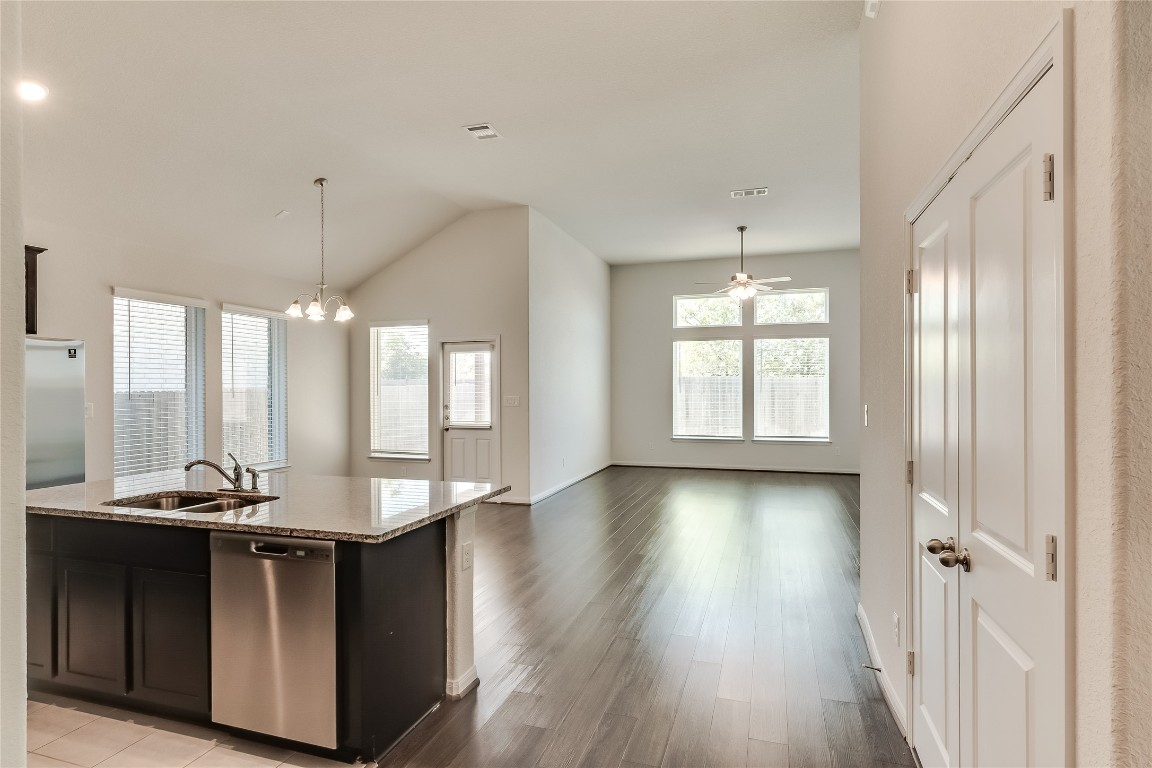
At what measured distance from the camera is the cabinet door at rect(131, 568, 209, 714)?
7.73 feet

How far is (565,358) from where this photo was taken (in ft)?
27.0

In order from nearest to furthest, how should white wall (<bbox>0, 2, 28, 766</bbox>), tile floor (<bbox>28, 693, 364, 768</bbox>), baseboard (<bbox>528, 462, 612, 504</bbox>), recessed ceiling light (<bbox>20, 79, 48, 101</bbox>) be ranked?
white wall (<bbox>0, 2, 28, 766</bbox>) < tile floor (<bbox>28, 693, 364, 768</bbox>) < recessed ceiling light (<bbox>20, 79, 48, 101</bbox>) < baseboard (<bbox>528, 462, 612, 504</bbox>)

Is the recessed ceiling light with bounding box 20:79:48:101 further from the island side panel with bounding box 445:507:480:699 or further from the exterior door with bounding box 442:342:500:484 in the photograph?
the exterior door with bounding box 442:342:500:484

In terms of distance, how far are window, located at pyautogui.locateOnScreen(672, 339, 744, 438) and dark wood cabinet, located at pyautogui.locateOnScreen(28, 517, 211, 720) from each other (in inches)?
329

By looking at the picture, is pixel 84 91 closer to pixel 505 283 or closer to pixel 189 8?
pixel 189 8

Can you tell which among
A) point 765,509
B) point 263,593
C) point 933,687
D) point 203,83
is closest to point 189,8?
point 203,83

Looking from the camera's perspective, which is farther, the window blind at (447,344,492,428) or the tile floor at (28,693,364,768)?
the window blind at (447,344,492,428)

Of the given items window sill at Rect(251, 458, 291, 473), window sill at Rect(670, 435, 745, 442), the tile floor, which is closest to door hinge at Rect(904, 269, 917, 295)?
the tile floor

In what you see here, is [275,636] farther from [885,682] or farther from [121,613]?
[885,682]

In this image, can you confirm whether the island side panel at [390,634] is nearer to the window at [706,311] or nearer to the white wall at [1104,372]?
the white wall at [1104,372]

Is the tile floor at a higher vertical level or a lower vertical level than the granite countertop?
lower

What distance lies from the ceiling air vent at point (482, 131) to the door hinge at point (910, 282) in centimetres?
370

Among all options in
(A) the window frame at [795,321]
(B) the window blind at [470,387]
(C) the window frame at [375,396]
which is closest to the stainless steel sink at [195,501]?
(B) the window blind at [470,387]

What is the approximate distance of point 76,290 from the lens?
509 cm
